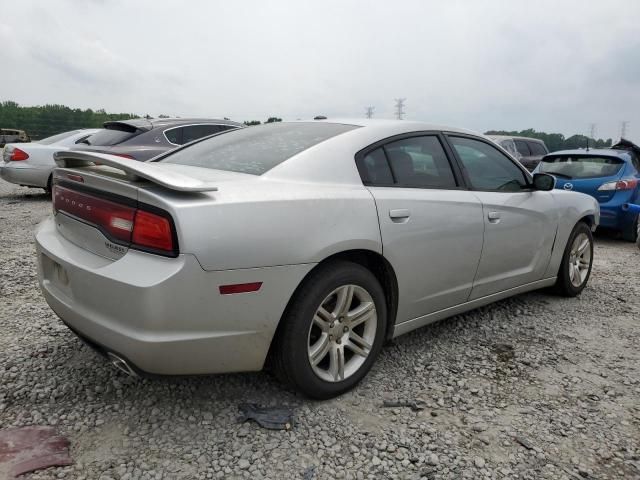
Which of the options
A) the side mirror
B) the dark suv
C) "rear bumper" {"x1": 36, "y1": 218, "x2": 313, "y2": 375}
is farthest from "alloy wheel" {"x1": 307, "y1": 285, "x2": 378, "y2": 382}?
the dark suv

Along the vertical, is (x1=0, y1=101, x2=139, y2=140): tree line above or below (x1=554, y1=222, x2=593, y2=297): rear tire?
above

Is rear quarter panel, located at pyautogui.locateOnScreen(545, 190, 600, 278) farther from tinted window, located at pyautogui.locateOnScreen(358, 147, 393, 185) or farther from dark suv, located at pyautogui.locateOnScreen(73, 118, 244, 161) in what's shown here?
dark suv, located at pyautogui.locateOnScreen(73, 118, 244, 161)

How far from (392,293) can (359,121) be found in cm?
110

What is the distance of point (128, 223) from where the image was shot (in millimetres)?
2039

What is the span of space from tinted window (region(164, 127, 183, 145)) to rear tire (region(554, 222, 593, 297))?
5.60 m

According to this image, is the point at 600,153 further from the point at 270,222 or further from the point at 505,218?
the point at 270,222

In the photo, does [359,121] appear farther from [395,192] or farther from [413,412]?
[413,412]

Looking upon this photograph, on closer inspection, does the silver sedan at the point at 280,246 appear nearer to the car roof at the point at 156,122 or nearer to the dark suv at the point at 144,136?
the dark suv at the point at 144,136

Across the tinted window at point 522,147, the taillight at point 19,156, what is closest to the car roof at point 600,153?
the tinted window at point 522,147

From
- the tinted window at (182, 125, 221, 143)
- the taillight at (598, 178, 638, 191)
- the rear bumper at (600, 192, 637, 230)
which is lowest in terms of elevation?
the rear bumper at (600, 192, 637, 230)

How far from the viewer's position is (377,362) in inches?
117

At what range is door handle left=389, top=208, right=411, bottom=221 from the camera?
2593 millimetres

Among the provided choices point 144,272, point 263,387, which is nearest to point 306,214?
point 144,272

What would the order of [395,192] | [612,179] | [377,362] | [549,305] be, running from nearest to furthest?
[395,192], [377,362], [549,305], [612,179]
